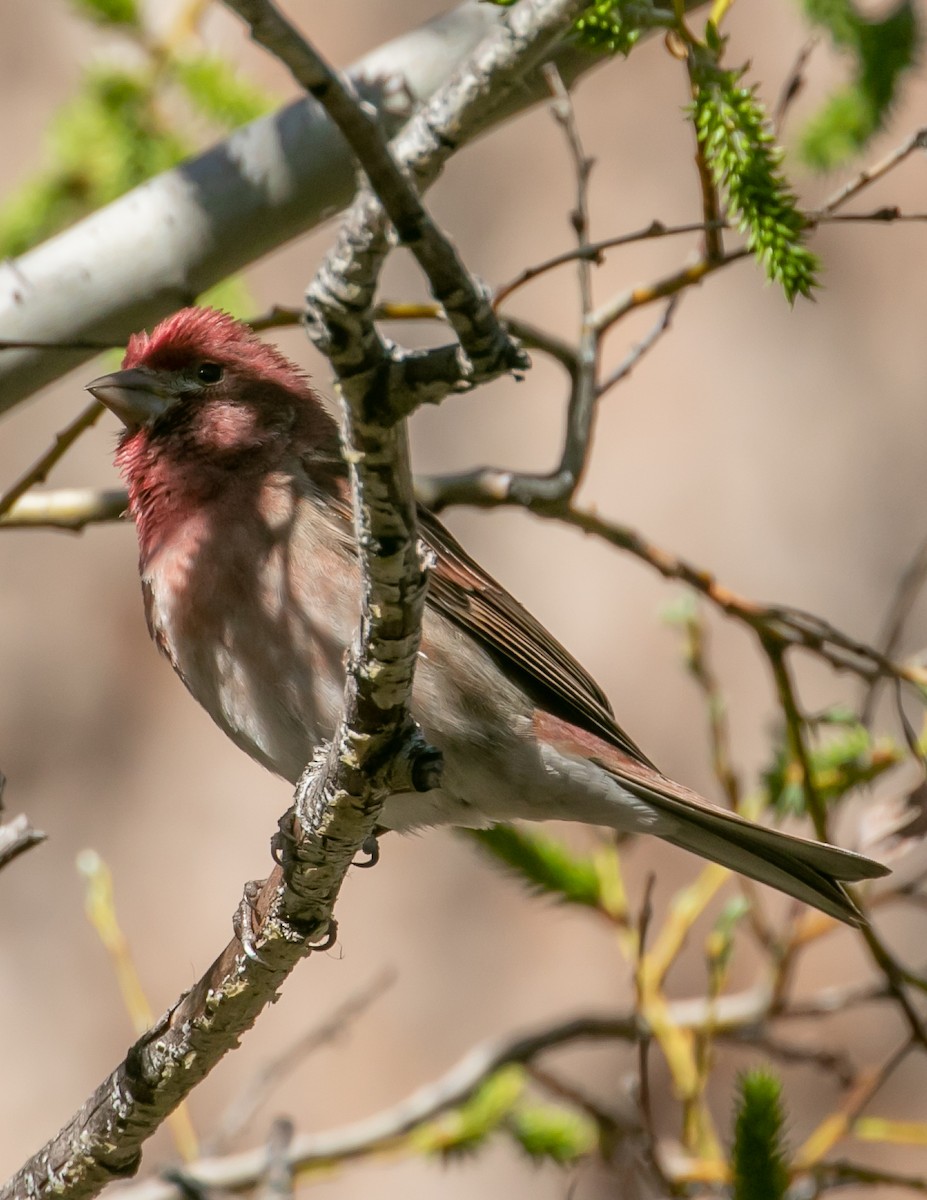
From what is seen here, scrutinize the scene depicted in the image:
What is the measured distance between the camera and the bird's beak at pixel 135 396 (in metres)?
4.05

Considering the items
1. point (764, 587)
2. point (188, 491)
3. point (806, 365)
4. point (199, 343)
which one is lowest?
point (188, 491)

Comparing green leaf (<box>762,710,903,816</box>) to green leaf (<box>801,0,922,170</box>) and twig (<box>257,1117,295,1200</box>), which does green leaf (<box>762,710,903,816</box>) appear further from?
green leaf (<box>801,0,922,170</box>)

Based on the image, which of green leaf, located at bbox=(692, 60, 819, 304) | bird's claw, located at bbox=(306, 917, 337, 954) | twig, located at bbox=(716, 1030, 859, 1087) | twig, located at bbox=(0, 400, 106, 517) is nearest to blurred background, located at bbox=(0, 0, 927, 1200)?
twig, located at bbox=(716, 1030, 859, 1087)

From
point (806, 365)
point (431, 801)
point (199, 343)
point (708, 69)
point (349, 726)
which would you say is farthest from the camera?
point (806, 365)

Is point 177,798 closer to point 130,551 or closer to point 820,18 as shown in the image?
point 130,551

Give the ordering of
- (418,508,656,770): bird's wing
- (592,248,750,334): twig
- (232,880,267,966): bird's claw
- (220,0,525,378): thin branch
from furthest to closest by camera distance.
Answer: (418,508,656,770): bird's wing, (592,248,750,334): twig, (232,880,267,966): bird's claw, (220,0,525,378): thin branch

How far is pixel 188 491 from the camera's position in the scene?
4.00 metres

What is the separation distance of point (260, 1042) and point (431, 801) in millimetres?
4224

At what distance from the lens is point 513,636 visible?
4051mm

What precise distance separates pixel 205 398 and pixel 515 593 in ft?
12.4

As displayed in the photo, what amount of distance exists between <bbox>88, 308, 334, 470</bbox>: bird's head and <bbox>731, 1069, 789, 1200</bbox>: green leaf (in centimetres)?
206

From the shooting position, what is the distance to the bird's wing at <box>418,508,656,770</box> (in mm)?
4016

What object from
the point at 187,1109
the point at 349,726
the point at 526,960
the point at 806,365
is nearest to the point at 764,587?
the point at 806,365

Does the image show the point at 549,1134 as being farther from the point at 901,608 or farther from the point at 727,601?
the point at 901,608
